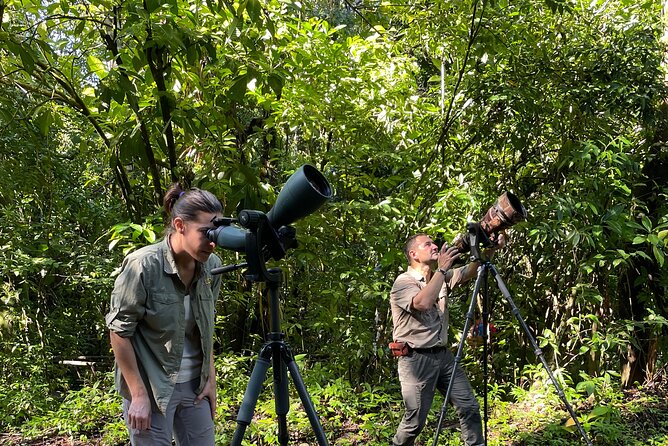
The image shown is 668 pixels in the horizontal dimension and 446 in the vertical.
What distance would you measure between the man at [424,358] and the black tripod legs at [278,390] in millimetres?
1493

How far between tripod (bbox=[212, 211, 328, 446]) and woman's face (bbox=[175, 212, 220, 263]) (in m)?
0.14

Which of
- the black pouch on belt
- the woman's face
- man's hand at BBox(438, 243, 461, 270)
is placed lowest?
the black pouch on belt

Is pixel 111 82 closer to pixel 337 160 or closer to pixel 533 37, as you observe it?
pixel 337 160

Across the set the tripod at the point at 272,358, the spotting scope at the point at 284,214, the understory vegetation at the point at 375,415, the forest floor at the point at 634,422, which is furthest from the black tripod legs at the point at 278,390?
the forest floor at the point at 634,422

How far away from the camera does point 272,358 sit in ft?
5.89

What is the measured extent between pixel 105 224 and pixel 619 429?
4.58 meters

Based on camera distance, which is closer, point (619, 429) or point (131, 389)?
point (131, 389)

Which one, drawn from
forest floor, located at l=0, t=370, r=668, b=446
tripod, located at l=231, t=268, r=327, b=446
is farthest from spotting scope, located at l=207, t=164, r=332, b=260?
forest floor, located at l=0, t=370, r=668, b=446

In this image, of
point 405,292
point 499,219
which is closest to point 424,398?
point 405,292

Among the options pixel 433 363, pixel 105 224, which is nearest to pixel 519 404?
pixel 433 363

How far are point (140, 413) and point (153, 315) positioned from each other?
0.97 ft

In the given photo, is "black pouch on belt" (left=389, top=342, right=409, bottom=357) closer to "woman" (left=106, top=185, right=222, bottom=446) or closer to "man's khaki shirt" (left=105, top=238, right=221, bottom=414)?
"woman" (left=106, top=185, right=222, bottom=446)

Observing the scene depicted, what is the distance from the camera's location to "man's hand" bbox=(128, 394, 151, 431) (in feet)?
6.16

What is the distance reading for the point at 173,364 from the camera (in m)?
1.99
